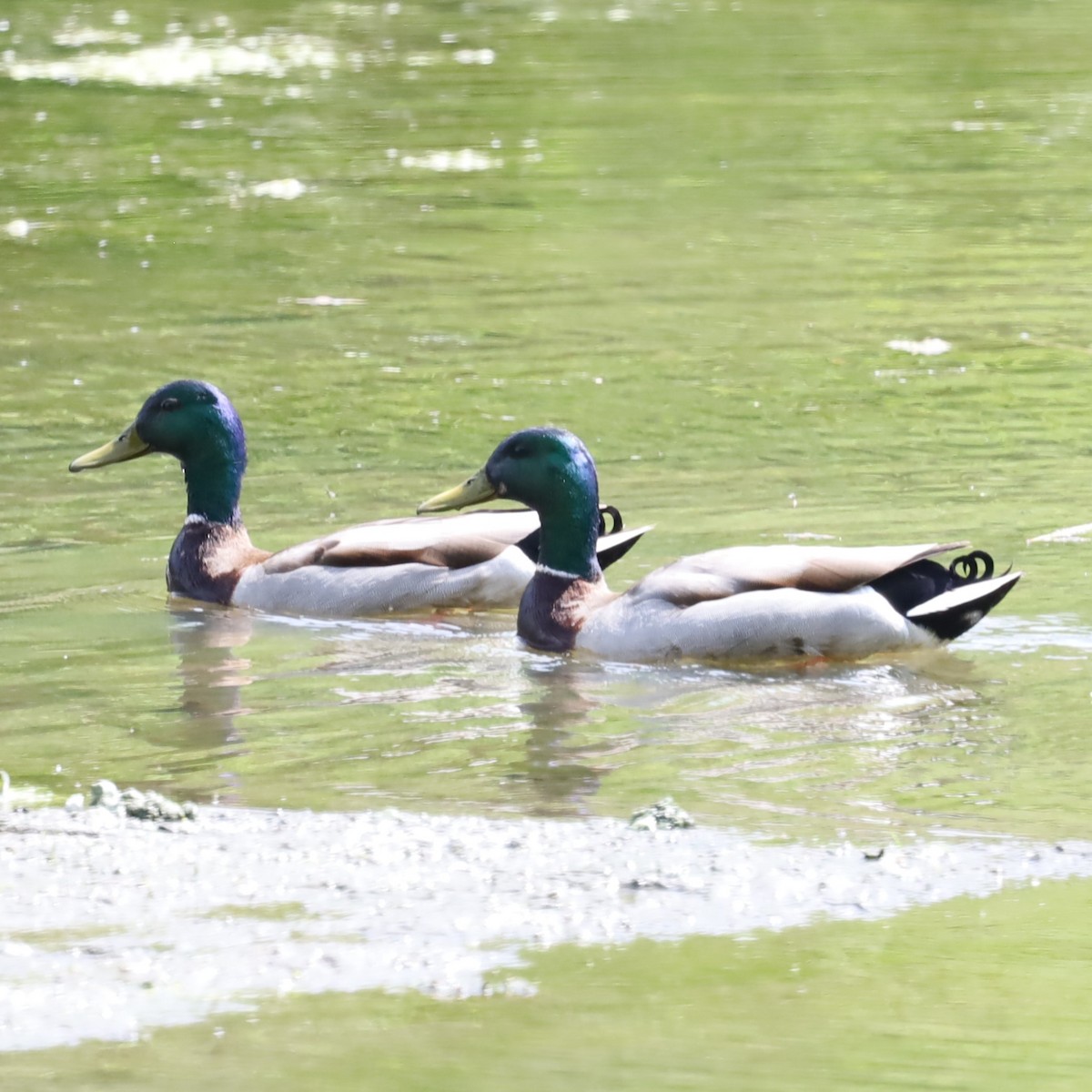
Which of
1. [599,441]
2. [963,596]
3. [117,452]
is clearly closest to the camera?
[963,596]

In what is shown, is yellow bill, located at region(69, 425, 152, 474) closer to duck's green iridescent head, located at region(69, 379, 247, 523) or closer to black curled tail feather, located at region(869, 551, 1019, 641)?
duck's green iridescent head, located at region(69, 379, 247, 523)

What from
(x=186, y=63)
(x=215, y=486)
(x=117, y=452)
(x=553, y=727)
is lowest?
(x=553, y=727)

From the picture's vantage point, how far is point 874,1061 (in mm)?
4930

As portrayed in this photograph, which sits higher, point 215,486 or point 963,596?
A: point 215,486

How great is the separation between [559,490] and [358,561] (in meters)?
0.85

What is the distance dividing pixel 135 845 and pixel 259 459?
5708 mm

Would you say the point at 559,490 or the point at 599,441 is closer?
the point at 559,490

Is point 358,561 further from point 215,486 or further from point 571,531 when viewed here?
point 215,486

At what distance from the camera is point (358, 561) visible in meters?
9.63

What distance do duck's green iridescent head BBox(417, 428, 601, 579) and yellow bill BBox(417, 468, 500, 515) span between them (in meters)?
0.16

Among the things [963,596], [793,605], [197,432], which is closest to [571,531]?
[793,605]

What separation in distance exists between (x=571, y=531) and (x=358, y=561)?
873 millimetres

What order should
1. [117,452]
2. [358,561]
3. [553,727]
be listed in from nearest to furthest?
[553,727] < [358,561] < [117,452]

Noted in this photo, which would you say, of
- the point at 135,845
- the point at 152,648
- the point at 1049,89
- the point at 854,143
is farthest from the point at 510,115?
the point at 135,845
